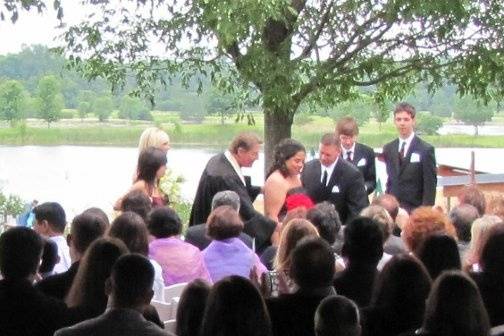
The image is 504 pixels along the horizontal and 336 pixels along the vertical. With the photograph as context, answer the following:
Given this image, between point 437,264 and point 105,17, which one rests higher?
point 105,17

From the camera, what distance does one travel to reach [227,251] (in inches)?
247

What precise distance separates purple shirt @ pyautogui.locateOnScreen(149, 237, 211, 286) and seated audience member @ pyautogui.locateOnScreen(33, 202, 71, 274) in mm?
633

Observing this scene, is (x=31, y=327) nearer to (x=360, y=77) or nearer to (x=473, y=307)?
(x=473, y=307)

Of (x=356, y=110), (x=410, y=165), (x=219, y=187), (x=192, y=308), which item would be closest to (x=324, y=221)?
(x=192, y=308)

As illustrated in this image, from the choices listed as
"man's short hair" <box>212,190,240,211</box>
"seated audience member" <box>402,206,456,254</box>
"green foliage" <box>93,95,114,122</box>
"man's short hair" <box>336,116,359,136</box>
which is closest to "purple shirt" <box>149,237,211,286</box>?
"man's short hair" <box>212,190,240,211</box>

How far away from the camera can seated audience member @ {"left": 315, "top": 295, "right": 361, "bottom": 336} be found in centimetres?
402

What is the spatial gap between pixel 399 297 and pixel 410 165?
4798mm

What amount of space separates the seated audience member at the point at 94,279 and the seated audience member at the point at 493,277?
1832 mm

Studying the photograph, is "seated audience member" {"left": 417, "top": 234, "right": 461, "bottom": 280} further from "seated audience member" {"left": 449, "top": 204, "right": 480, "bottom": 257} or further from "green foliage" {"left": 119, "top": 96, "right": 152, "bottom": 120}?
"green foliage" {"left": 119, "top": 96, "right": 152, "bottom": 120}

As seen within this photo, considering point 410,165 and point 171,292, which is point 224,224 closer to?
point 171,292

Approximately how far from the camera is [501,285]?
514 centimetres

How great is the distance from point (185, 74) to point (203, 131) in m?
1.32

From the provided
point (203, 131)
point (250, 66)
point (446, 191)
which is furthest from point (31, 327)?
point (203, 131)

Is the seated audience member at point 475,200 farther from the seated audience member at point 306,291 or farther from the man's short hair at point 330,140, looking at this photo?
the seated audience member at point 306,291
